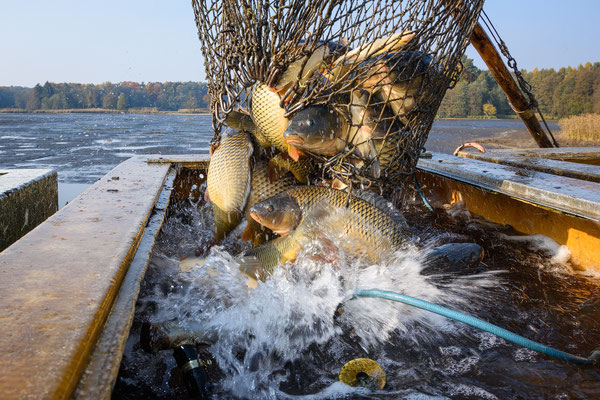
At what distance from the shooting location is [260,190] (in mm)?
3145

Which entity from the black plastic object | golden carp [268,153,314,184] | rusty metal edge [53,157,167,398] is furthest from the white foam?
rusty metal edge [53,157,167,398]

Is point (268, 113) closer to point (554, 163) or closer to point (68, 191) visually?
point (554, 163)

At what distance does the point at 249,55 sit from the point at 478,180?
222 centimetres

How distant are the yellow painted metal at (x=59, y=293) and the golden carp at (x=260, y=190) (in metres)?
0.95

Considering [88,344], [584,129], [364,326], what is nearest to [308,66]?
[364,326]

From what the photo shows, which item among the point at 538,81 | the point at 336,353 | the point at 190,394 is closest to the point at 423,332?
the point at 336,353

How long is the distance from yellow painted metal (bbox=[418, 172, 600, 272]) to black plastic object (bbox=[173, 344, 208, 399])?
240 centimetres

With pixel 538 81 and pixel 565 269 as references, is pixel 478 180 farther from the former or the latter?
pixel 538 81

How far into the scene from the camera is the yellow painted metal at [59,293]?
889 mm

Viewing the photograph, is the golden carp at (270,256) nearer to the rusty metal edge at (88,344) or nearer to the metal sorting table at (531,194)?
the rusty metal edge at (88,344)

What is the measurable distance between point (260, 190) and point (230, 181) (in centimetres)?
23

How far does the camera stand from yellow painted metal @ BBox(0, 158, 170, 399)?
0.89m

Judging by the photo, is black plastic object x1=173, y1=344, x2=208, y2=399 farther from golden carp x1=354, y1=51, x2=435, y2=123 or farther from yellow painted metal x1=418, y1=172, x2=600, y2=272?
yellow painted metal x1=418, y1=172, x2=600, y2=272

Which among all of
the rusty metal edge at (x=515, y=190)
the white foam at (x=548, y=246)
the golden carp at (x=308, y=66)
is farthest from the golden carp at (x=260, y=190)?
the white foam at (x=548, y=246)
